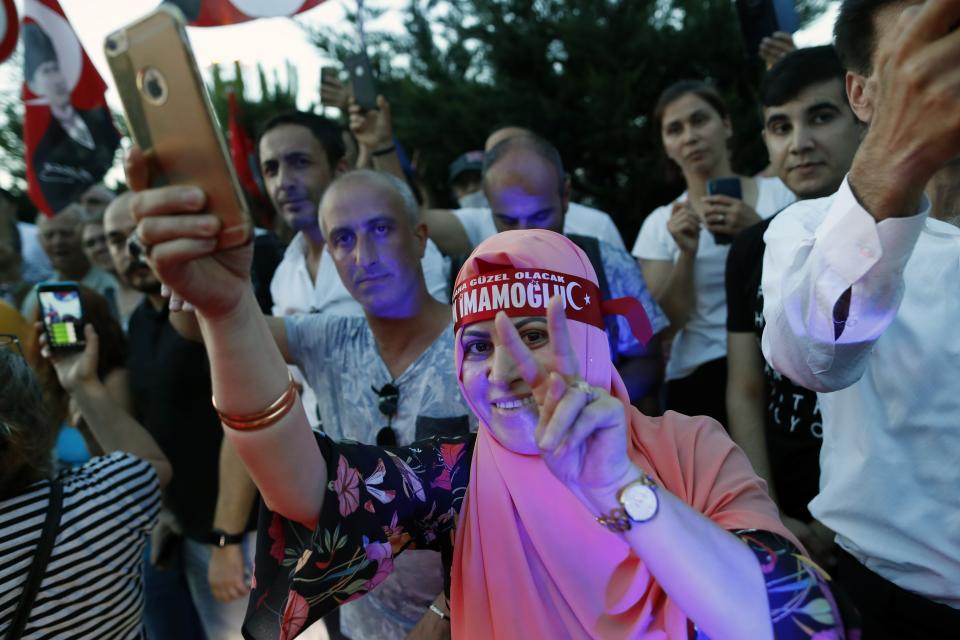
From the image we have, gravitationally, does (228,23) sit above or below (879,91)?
above

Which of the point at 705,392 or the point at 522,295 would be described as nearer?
the point at 522,295

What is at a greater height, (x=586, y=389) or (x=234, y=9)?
(x=234, y=9)

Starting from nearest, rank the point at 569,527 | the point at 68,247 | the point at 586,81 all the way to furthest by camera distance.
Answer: the point at 569,527 < the point at 68,247 < the point at 586,81

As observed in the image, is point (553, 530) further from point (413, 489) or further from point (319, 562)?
point (319, 562)

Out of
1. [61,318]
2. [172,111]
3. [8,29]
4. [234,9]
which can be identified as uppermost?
[8,29]

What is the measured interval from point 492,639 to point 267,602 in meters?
0.43

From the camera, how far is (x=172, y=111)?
1033 millimetres

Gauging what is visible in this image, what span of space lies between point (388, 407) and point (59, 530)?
0.89 m

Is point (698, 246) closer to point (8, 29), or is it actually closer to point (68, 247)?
point (68, 247)

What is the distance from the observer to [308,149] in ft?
12.0

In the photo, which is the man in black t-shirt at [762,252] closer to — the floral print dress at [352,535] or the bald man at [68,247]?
the floral print dress at [352,535]

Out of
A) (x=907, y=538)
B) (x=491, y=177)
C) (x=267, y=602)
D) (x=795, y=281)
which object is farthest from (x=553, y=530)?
(x=491, y=177)

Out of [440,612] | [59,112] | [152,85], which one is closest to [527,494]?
[440,612]

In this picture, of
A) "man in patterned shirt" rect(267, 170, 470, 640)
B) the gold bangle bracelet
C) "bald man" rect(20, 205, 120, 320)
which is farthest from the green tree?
the gold bangle bracelet
